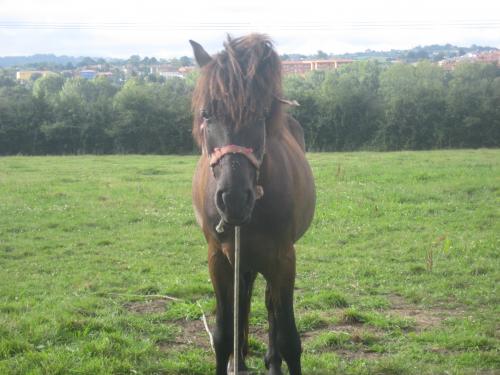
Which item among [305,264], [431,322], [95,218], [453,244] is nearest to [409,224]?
[453,244]

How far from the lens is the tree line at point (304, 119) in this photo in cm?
3447

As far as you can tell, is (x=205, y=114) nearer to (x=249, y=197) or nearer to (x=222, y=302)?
(x=249, y=197)

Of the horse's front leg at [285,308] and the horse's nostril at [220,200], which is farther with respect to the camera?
the horse's front leg at [285,308]

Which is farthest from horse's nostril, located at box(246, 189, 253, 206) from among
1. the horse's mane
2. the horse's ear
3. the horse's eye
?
the horse's ear

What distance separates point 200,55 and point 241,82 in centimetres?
59

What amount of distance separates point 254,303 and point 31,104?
1261 inches

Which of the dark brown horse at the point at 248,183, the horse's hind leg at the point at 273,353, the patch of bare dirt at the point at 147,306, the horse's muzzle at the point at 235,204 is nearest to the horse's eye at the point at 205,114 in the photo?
the dark brown horse at the point at 248,183

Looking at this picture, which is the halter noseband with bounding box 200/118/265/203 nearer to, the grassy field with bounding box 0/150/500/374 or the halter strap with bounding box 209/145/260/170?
the halter strap with bounding box 209/145/260/170

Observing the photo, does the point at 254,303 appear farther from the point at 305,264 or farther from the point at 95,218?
the point at 95,218

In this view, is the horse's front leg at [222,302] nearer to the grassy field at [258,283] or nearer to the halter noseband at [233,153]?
the grassy field at [258,283]

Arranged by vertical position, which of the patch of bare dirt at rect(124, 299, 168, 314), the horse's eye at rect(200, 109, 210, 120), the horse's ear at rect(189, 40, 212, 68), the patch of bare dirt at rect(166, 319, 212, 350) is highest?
the horse's ear at rect(189, 40, 212, 68)

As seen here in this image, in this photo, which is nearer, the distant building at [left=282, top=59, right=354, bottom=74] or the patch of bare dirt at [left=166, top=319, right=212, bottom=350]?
the distant building at [left=282, top=59, right=354, bottom=74]

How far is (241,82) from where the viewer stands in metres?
3.54

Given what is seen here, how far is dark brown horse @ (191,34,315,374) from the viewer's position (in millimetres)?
3449
